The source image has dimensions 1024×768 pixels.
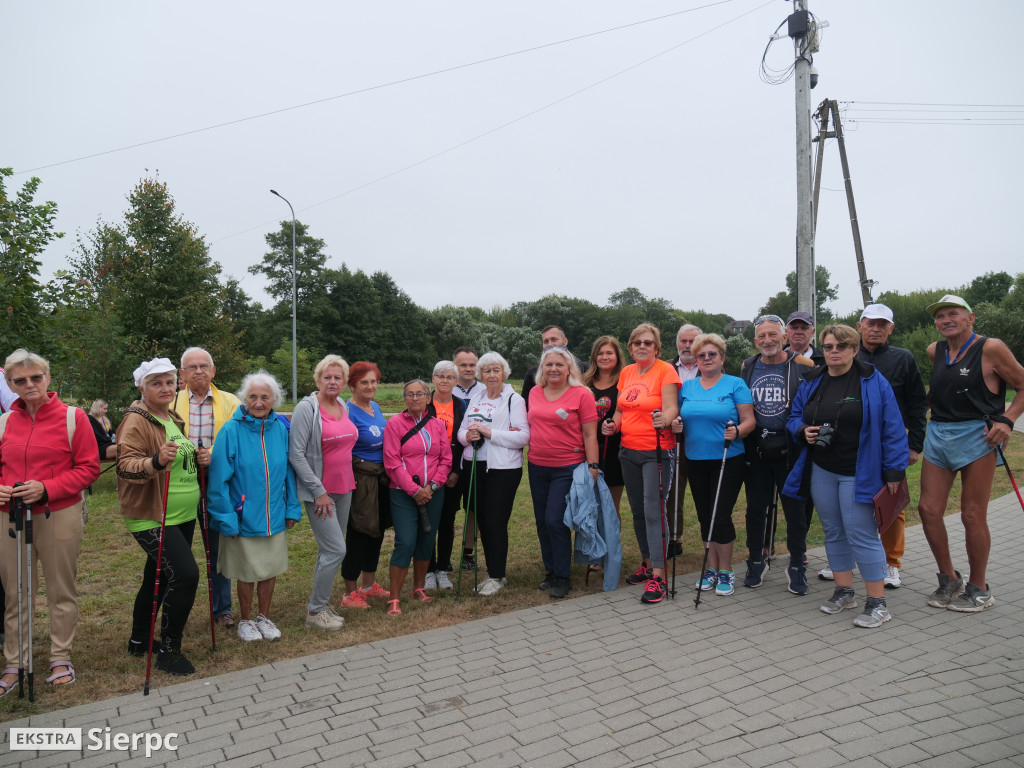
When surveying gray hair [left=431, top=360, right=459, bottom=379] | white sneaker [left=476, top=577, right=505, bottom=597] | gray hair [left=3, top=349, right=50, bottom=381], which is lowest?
white sneaker [left=476, top=577, right=505, bottom=597]

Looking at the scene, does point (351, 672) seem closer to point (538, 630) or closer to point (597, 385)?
point (538, 630)

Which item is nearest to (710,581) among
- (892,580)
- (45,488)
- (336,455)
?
(892,580)

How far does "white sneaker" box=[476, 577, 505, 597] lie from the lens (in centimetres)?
555

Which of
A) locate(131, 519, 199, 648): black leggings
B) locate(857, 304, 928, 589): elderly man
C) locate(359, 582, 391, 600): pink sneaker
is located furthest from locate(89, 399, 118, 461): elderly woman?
locate(857, 304, 928, 589): elderly man

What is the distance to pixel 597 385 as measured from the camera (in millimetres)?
6270

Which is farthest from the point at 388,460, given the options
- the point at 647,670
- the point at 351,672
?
the point at 647,670

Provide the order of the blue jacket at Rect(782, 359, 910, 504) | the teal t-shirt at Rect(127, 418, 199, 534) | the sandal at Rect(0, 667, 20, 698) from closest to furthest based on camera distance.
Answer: the sandal at Rect(0, 667, 20, 698)
the teal t-shirt at Rect(127, 418, 199, 534)
the blue jacket at Rect(782, 359, 910, 504)

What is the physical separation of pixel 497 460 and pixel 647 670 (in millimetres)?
2062

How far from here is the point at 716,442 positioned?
5363 millimetres

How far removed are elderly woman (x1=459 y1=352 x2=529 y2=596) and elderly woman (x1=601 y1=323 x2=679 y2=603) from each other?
87cm

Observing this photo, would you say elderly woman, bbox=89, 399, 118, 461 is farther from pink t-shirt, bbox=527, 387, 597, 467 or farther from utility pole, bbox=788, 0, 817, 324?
utility pole, bbox=788, 0, 817, 324

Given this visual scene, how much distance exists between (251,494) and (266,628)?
983 millimetres

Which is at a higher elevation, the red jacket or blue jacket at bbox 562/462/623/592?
the red jacket

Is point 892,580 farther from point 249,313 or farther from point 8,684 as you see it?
point 249,313
